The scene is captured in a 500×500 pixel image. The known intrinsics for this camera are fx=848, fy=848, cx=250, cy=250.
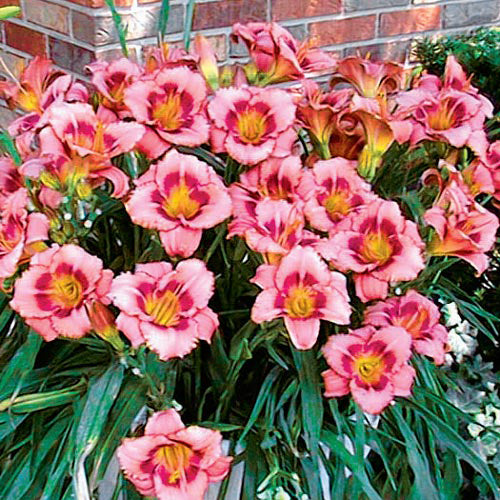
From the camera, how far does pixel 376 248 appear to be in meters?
1.02

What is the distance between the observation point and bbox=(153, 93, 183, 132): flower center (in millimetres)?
1080

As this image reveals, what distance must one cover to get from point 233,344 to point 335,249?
0.19m

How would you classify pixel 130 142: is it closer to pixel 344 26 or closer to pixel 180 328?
pixel 180 328

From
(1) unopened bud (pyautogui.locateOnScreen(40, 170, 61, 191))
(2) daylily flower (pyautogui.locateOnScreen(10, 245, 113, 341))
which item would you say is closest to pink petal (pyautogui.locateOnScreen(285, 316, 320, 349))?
(2) daylily flower (pyautogui.locateOnScreen(10, 245, 113, 341))

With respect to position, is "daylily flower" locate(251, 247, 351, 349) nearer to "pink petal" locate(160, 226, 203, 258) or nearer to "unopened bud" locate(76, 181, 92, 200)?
"pink petal" locate(160, 226, 203, 258)

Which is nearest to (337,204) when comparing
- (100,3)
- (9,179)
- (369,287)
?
(369,287)

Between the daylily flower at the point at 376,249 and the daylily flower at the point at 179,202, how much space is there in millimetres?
138

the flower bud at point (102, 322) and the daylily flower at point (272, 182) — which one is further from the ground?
the daylily flower at point (272, 182)

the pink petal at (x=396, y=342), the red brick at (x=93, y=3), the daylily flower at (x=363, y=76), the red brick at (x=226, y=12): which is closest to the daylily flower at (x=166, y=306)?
the pink petal at (x=396, y=342)

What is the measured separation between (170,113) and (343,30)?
1084mm

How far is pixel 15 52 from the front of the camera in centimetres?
200

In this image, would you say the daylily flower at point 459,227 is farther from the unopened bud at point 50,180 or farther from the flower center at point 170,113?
the unopened bud at point 50,180

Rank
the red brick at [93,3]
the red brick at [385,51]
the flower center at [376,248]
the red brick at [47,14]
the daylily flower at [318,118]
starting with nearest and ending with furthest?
1. the flower center at [376,248]
2. the daylily flower at [318,118]
3. the red brick at [93,3]
4. the red brick at [47,14]
5. the red brick at [385,51]

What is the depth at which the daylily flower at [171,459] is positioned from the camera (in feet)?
3.03
